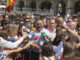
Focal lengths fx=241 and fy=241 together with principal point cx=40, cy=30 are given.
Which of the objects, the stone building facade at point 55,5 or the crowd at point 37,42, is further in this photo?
the stone building facade at point 55,5

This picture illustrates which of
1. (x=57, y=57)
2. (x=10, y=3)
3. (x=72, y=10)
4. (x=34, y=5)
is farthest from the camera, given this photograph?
(x=34, y=5)

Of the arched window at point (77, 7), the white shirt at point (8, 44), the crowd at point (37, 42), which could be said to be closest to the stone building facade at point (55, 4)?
the arched window at point (77, 7)

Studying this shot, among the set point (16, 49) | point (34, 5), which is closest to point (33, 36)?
point (16, 49)

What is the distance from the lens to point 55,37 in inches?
237

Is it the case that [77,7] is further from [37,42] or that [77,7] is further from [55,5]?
[37,42]

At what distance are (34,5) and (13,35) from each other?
131ft

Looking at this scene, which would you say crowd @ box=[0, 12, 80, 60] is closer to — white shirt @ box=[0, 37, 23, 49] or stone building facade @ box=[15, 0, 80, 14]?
white shirt @ box=[0, 37, 23, 49]

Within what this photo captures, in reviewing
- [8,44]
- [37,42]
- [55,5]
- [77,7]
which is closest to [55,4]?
[55,5]

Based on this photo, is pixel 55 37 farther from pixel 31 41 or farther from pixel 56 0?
pixel 56 0

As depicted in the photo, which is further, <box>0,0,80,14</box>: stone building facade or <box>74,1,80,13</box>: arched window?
<box>74,1,80,13</box>: arched window

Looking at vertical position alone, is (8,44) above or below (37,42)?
above

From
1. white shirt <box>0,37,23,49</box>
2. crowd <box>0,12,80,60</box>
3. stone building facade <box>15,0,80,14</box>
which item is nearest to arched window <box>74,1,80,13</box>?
stone building facade <box>15,0,80,14</box>

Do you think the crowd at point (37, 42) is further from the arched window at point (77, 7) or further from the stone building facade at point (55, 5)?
the arched window at point (77, 7)

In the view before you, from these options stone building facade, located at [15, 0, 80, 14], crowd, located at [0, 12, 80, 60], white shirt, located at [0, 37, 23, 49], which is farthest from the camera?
stone building facade, located at [15, 0, 80, 14]
